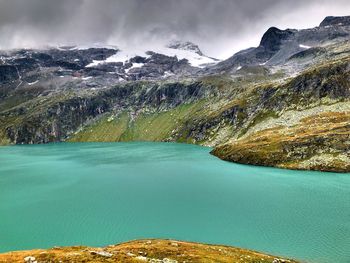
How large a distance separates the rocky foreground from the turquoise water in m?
7.58

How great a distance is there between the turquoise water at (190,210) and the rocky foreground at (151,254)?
24.9 feet

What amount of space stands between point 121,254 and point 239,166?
104 m

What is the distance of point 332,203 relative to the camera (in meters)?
77.4

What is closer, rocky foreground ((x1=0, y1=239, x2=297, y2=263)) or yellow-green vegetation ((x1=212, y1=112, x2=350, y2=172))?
rocky foreground ((x1=0, y1=239, x2=297, y2=263))

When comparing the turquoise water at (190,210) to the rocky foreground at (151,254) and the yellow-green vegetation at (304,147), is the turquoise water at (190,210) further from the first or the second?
the yellow-green vegetation at (304,147)

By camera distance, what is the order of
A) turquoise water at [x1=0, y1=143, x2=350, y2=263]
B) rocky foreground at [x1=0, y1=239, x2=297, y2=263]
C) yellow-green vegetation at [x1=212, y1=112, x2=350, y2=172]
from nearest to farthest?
rocky foreground at [x1=0, y1=239, x2=297, y2=263], turquoise water at [x1=0, y1=143, x2=350, y2=263], yellow-green vegetation at [x1=212, y1=112, x2=350, y2=172]

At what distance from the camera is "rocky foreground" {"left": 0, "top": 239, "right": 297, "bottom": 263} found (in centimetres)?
4078

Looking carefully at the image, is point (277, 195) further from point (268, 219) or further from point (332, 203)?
point (268, 219)

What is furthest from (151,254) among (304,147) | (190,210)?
(304,147)

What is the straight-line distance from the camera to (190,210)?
75500mm

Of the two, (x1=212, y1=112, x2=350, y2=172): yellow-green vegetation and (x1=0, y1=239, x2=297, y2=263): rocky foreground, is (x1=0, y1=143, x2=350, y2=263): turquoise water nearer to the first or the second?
(x1=0, y1=239, x2=297, y2=263): rocky foreground

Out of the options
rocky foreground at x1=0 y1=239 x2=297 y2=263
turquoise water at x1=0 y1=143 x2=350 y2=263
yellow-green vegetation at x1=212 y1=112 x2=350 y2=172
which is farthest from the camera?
yellow-green vegetation at x1=212 y1=112 x2=350 y2=172

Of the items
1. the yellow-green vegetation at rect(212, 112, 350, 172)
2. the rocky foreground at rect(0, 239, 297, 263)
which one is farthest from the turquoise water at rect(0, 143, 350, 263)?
the yellow-green vegetation at rect(212, 112, 350, 172)

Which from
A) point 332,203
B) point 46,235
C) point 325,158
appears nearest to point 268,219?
point 332,203
